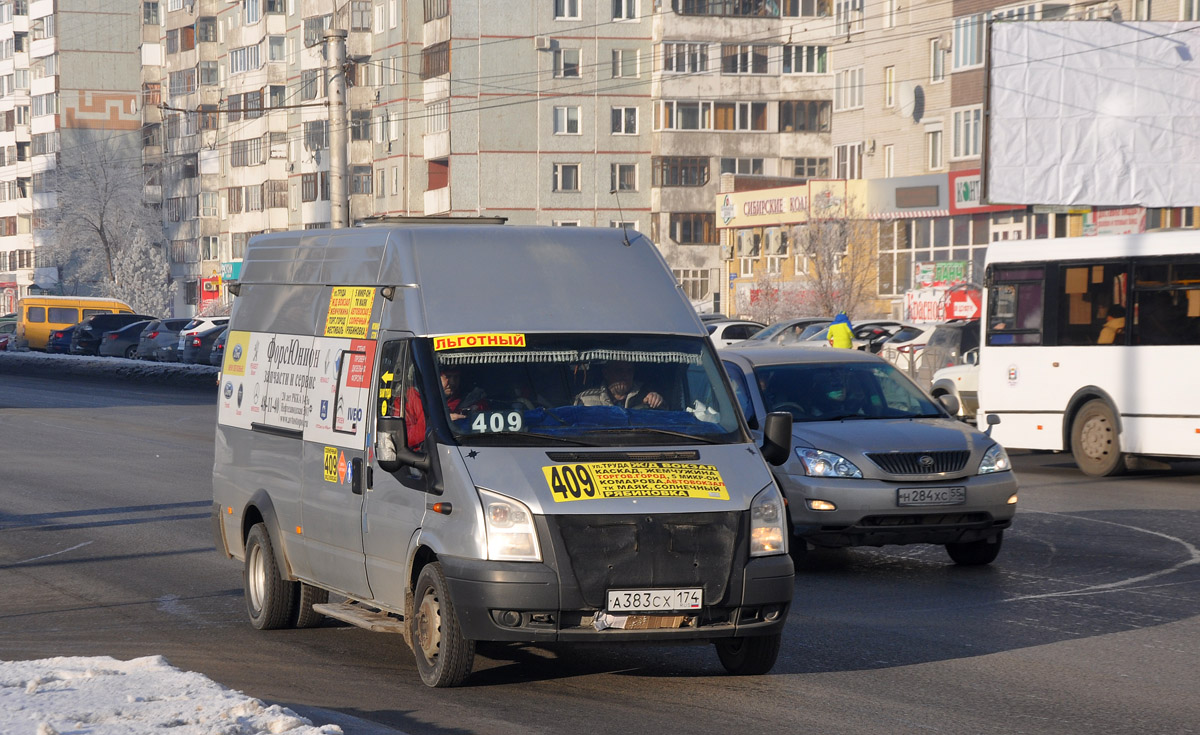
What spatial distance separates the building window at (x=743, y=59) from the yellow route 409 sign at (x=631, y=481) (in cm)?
7483

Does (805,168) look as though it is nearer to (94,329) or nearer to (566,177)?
(566,177)

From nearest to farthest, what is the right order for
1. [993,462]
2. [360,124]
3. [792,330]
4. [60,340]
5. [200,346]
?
[993,462]
[792,330]
[200,346]
[60,340]
[360,124]

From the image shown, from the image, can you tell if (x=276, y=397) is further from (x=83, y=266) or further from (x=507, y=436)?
(x=83, y=266)

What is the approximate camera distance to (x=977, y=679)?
7.93 metres

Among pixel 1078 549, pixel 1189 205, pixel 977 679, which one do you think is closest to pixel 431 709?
pixel 977 679

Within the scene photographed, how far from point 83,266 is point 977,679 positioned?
10871 centimetres

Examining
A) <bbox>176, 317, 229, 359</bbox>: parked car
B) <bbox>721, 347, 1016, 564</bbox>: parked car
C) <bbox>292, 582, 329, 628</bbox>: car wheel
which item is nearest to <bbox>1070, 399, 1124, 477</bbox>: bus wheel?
<bbox>721, 347, 1016, 564</bbox>: parked car

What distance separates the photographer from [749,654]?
7.94 metres

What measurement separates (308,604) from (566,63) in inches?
2937

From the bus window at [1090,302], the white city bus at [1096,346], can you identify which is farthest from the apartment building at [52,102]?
the bus window at [1090,302]

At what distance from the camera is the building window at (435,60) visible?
80188 mm

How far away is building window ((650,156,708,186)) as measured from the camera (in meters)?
80.8

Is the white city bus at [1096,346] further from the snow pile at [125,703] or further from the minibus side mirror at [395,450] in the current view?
the snow pile at [125,703]

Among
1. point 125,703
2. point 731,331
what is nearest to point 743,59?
point 731,331
